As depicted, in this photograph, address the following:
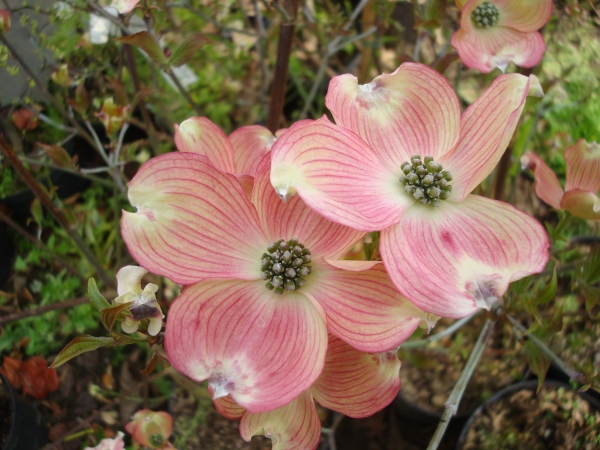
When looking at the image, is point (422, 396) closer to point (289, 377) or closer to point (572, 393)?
point (572, 393)

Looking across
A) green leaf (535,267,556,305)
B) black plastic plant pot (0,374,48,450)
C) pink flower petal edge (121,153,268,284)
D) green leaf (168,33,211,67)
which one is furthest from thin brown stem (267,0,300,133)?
black plastic plant pot (0,374,48,450)

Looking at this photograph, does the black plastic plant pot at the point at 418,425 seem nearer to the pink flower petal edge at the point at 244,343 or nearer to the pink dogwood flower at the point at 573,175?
the pink dogwood flower at the point at 573,175

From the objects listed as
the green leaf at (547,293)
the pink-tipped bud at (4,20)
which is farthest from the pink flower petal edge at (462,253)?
the pink-tipped bud at (4,20)

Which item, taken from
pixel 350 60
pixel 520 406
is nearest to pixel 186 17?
pixel 350 60

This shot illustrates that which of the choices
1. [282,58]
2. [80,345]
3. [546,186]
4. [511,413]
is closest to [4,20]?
[282,58]

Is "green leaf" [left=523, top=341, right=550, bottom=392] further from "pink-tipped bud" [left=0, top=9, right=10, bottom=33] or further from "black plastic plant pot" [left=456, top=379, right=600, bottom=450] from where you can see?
"pink-tipped bud" [left=0, top=9, right=10, bottom=33]
